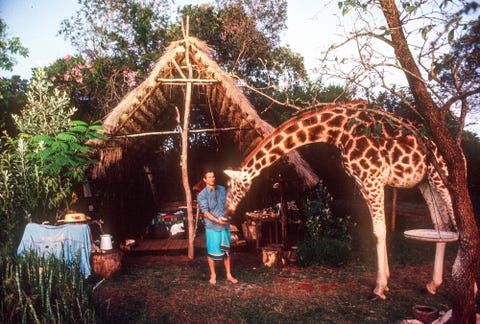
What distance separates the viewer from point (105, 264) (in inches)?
251

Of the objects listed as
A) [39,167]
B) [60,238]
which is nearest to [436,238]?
[60,238]

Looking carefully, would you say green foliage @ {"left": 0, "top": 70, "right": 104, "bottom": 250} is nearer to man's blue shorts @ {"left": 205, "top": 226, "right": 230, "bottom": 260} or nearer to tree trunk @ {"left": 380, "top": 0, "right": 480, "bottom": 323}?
man's blue shorts @ {"left": 205, "top": 226, "right": 230, "bottom": 260}

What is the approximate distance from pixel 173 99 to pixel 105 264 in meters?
4.63

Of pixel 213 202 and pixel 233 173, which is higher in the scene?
pixel 233 173

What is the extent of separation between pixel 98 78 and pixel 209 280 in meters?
9.67

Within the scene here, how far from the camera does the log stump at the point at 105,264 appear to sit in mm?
6355

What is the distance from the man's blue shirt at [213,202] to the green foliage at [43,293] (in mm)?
2501

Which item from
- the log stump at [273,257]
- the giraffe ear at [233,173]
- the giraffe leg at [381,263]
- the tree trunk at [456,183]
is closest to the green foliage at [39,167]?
the giraffe ear at [233,173]

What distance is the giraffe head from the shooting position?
18.9 ft

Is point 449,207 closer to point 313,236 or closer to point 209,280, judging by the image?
point 313,236

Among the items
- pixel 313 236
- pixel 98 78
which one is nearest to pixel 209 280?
pixel 313 236

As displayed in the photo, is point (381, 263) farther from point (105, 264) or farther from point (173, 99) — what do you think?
point (173, 99)

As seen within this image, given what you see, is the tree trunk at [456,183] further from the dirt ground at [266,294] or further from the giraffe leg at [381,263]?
the giraffe leg at [381,263]

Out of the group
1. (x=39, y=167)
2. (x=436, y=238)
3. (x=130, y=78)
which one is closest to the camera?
(x=436, y=238)
